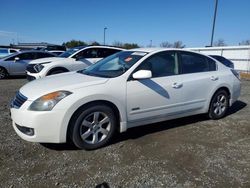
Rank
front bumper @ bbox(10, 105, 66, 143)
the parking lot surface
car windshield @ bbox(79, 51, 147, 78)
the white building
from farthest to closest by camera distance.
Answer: the white building < car windshield @ bbox(79, 51, 147, 78) < front bumper @ bbox(10, 105, 66, 143) < the parking lot surface

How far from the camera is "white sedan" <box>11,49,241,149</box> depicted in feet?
11.4

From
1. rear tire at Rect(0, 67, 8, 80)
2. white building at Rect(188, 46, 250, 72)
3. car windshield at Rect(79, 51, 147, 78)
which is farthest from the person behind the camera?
white building at Rect(188, 46, 250, 72)

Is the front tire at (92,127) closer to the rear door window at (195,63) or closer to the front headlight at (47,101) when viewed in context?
the front headlight at (47,101)

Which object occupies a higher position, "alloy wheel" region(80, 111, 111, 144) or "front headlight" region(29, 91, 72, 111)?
"front headlight" region(29, 91, 72, 111)

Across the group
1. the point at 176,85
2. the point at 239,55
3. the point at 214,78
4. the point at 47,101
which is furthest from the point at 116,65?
the point at 239,55

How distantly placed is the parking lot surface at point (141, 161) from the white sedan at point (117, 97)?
0.93ft

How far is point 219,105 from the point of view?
5.41 m

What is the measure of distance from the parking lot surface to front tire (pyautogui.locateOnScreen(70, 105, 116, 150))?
0.49ft

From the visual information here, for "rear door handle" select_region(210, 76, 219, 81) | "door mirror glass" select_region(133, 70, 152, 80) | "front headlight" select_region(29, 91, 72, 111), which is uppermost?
"door mirror glass" select_region(133, 70, 152, 80)

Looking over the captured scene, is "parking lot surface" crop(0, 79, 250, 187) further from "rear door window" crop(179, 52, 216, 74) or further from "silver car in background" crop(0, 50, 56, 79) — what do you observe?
"silver car in background" crop(0, 50, 56, 79)

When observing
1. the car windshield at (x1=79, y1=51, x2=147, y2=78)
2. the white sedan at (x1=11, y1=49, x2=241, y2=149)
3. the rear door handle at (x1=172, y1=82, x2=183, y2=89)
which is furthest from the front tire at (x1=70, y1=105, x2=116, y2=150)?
the rear door handle at (x1=172, y1=82, x2=183, y2=89)

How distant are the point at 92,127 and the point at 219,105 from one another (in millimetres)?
3039

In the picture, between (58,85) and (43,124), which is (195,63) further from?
(43,124)

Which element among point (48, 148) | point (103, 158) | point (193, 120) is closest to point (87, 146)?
point (103, 158)
